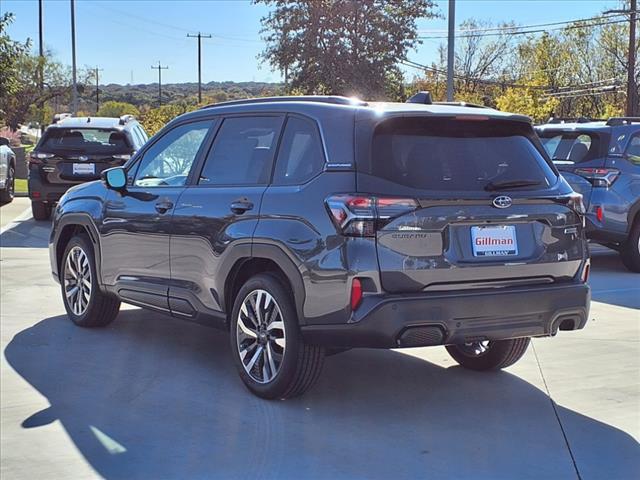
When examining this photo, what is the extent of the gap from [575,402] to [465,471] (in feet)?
4.64

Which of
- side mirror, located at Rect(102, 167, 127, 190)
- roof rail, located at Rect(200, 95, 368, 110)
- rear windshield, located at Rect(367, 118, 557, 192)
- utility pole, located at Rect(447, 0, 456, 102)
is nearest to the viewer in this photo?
rear windshield, located at Rect(367, 118, 557, 192)

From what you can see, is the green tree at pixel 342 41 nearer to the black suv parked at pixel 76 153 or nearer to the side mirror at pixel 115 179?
the black suv parked at pixel 76 153

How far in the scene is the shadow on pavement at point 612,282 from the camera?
8.56 metres

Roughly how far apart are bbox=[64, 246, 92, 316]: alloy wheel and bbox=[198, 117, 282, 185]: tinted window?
1.84 meters

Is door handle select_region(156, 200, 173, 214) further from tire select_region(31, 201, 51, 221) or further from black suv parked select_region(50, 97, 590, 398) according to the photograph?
tire select_region(31, 201, 51, 221)

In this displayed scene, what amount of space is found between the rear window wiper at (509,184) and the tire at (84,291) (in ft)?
11.1

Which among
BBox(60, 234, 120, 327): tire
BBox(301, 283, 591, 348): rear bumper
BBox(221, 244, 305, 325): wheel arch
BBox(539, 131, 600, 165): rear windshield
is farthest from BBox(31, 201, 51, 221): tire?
BBox(301, 283, 591, 348): rear bumper

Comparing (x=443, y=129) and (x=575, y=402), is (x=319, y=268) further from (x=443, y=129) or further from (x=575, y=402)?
(x=575, y=402)

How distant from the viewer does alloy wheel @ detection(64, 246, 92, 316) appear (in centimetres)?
698

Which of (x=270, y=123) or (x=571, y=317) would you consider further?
(x=270, y=123)

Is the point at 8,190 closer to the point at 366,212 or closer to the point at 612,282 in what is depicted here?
the point at 612,282

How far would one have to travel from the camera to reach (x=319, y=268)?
456 cm

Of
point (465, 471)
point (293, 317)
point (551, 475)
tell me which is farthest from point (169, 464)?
point (551, 475)

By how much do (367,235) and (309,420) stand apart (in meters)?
1.14
